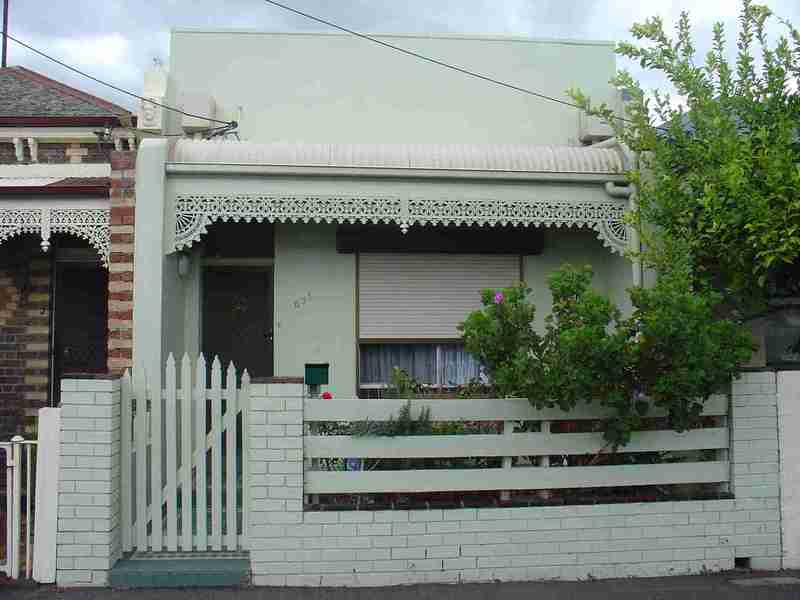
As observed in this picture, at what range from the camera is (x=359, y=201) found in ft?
22.9

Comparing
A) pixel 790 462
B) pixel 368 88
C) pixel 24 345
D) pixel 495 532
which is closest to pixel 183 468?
pixel 495 532

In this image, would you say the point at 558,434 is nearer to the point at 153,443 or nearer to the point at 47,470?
the point at 153,443

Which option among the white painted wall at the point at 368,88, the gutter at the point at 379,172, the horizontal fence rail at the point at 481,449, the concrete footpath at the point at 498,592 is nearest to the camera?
the concrete footpath at the point at 498,592

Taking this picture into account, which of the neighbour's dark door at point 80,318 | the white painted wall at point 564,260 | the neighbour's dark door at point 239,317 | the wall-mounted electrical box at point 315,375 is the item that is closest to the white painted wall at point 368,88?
the white painted wall at point 564,260

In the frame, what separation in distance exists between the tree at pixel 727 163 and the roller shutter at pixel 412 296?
2.18 m

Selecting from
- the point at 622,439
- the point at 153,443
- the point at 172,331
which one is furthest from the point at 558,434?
the point at 172,331

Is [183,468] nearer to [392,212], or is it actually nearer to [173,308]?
[173,308]

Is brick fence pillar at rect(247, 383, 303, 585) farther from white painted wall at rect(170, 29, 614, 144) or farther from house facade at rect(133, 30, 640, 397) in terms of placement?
white painted wall at rect(170, 29, 614, 144)

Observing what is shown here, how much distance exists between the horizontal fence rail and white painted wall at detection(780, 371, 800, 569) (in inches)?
26.1

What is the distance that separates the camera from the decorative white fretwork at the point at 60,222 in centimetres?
691

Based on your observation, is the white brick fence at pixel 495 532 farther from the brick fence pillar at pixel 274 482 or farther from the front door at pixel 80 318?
the front door at pixel 80 318

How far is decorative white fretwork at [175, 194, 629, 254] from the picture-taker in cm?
679

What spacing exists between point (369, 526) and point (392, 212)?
307cm

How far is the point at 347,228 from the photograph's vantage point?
7.96 metres
